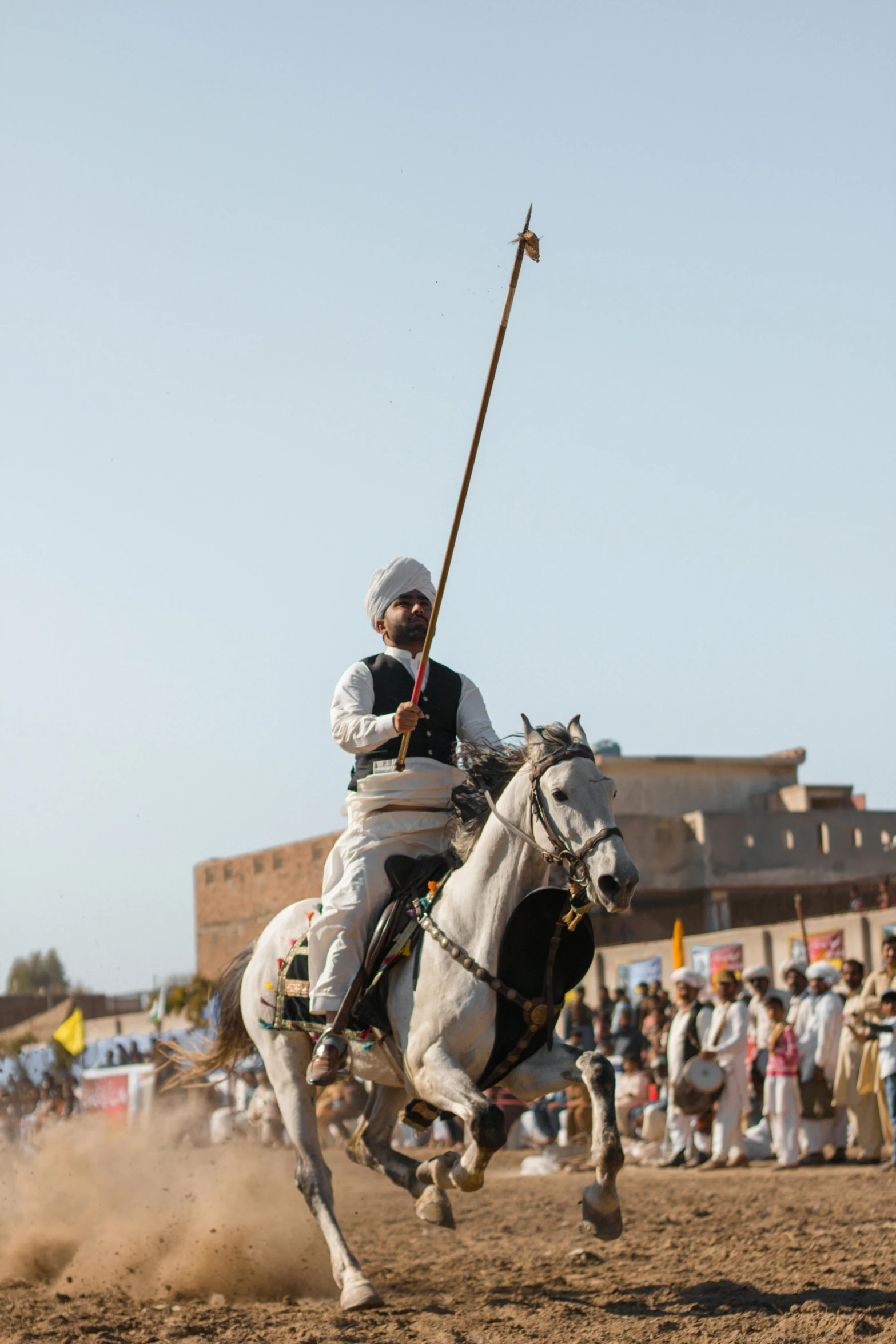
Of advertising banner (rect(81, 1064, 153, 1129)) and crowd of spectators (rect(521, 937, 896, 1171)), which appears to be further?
advertising banner (rect(81, 1064, 153, 1129))

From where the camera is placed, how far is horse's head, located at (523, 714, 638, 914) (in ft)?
19.8

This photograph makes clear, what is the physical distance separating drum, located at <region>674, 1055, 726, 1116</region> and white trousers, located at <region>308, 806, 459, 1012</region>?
796cm

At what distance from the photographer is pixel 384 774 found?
7672 millimetres

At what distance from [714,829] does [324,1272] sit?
38435 mm

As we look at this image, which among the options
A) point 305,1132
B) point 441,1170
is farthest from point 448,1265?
point 441,1170

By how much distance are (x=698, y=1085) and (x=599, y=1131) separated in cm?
884

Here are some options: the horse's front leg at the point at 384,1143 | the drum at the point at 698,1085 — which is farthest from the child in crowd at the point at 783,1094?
the horse's front leg at the point at 384,1143

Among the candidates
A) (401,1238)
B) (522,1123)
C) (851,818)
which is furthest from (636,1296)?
(851,818)

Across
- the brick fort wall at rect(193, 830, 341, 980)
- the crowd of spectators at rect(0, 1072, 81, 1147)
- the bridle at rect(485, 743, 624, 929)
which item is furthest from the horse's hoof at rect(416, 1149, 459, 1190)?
the brick fort wall at rect(193, 830, 341, 980)

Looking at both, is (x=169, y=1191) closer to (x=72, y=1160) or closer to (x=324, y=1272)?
(x=72, y=1160)

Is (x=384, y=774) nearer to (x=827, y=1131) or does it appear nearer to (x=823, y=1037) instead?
(x=823, y=1037)

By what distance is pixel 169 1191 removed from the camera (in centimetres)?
1093

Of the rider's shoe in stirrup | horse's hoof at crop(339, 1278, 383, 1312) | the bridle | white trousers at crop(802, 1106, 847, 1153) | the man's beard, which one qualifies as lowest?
white trousers at crop(802, 1106, 847, 1153)

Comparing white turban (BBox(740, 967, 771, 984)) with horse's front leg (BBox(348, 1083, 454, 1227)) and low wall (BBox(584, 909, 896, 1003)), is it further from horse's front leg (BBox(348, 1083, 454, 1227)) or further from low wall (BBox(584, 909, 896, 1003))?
horse's front leg (BBox(348, 1083, 454, 1227))
